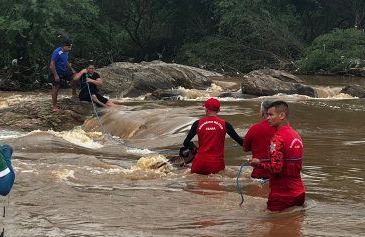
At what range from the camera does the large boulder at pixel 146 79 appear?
22578 mm

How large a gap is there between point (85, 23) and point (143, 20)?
7404 millimetres

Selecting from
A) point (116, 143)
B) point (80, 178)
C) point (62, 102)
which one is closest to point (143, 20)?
point (62, 102)

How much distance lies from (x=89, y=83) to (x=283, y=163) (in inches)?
390

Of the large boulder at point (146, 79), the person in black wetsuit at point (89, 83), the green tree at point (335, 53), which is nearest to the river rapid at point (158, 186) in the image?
the person in black wetsuit at point (89, 83)

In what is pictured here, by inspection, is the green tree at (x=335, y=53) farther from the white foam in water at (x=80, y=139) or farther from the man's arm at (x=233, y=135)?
the man's arm at (x=233, y=135)

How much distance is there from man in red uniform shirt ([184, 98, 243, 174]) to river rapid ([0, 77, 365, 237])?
160 mm

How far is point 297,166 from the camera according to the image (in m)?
6.35

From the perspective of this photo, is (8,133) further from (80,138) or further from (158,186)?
(158,186)

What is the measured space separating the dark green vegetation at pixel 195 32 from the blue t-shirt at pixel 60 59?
10913 millimetres

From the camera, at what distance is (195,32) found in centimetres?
4247

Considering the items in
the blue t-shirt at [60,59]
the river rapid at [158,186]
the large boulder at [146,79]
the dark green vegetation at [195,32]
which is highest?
the dark green vegetation at [195,32]

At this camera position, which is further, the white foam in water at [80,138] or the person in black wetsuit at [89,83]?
the person in black wetsuit at [89,83]

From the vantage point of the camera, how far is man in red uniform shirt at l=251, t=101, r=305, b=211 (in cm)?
624

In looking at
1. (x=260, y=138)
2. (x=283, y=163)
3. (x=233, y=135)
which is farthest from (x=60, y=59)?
(x=283, y=163)
